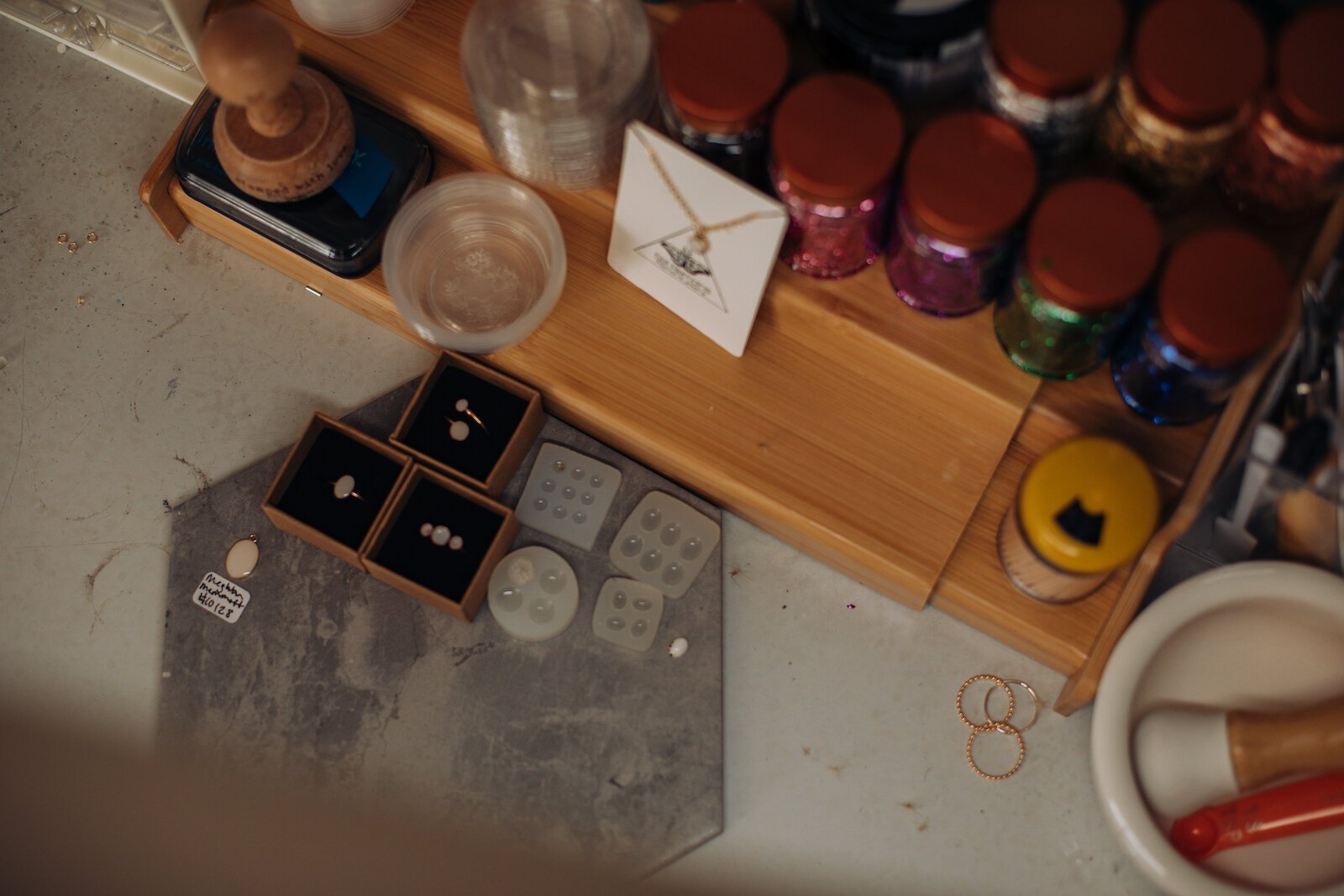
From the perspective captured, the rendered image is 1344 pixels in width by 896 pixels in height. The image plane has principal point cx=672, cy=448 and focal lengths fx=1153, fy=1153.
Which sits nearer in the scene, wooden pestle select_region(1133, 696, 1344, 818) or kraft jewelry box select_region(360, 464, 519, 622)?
wooden pestle select_region(1133, 696, 1344, 818)

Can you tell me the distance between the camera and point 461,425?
35.9 inches

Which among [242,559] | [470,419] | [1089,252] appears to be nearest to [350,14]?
[470,419]

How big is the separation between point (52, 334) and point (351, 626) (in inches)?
15.2

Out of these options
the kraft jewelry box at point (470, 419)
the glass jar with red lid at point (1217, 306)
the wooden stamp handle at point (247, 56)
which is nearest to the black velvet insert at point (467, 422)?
the kraft jewelry box at point (470, 419)

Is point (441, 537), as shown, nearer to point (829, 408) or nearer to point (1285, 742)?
point (829, 408)

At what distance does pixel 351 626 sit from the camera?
3.03 feet

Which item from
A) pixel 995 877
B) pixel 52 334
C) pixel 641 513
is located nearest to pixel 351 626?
pixel 641 513

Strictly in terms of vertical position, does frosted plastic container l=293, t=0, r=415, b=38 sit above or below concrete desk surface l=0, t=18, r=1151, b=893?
above

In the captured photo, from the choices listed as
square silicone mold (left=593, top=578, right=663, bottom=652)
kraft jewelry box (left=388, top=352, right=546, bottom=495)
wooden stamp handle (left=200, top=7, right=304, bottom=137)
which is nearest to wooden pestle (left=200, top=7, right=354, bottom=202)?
wooden stamp handle (left=200, top=7, right=304, bottom=137)

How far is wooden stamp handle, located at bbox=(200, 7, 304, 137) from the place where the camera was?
2.48 feet

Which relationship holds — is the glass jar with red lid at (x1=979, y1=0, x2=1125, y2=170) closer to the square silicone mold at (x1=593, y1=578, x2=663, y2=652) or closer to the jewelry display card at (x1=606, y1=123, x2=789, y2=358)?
the jewelry display card at (x1=606, y1=123, x2=789, y2=358)

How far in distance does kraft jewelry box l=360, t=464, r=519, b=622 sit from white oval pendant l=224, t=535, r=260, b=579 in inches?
4.5

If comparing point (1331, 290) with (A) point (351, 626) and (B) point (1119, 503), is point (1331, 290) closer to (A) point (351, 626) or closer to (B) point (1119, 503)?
(B) point (1119, 503)

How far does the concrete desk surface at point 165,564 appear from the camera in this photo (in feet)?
2.90
